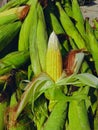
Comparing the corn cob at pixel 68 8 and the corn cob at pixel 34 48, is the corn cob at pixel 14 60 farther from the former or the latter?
the corn cob at pixel 68 8

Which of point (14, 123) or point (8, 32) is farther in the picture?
point (8, 32)

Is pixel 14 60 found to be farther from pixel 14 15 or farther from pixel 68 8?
pixel 68 8

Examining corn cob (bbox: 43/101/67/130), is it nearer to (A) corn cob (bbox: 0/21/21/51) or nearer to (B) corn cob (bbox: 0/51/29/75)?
(B) corn cob (bbox: 0/51/29/75)

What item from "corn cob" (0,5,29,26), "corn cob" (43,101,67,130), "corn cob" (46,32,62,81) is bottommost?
"corn cob" (43,101,67,130)

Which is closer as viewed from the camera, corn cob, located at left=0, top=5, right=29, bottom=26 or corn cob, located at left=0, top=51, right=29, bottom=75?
corn cob, located at left=0, top=51, right=29, bottom=75

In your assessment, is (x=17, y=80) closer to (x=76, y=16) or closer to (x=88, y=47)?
(x=88, y=47)

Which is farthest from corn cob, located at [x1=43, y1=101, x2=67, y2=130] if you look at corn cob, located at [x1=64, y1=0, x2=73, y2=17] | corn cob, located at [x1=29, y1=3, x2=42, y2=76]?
corn cob, located at [x1=64, y1=0, x2=73, y2=17]

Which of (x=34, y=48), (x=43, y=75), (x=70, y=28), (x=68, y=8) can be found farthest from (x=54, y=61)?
(x=68, y=8)
